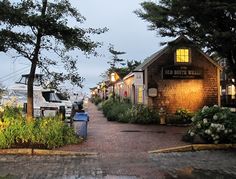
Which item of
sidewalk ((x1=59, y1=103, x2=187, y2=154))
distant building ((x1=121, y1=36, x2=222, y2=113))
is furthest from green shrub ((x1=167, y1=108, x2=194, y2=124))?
sidewalk ((x1=59, y1=103, x2=187, y2=154))

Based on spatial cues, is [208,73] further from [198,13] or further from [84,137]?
[84,137]

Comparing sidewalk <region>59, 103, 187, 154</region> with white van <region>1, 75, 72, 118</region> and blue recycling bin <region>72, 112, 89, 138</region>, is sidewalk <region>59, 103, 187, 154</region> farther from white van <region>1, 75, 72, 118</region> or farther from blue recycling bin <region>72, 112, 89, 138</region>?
white van <region>1, 75, 72, 118</region>

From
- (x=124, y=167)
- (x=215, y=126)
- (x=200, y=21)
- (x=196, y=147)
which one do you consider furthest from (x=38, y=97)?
(x=124, y=167)

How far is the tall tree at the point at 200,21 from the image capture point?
22797 millimetres

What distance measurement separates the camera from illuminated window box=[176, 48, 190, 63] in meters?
29.0

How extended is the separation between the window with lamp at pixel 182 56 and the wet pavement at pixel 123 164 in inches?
497

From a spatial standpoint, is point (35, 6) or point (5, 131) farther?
point (35, 6)

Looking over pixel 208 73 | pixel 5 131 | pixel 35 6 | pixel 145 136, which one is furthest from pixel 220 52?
pixel 5 131

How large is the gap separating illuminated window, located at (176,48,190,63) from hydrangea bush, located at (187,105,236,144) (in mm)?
11967

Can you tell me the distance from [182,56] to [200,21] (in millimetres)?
4934

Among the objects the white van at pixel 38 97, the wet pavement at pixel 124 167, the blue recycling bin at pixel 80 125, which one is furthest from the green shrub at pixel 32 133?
the white van at pixel 38 97

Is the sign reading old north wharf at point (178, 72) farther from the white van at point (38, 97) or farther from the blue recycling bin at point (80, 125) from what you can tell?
the blue recycling bin at point (80, 125)

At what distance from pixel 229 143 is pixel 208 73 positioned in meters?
13.8

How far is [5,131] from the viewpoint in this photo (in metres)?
15.3
